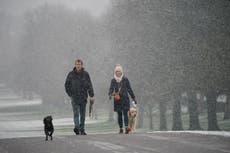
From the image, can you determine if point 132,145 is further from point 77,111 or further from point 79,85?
point 77,111

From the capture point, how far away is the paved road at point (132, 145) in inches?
520

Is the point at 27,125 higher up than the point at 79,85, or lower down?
lower down

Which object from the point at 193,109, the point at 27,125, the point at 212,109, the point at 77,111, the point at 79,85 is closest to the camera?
the point at 79,85

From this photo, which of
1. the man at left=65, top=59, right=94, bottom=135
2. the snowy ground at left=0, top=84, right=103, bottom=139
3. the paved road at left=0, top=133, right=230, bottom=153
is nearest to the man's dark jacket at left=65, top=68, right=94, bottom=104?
the man at left=65, top=59, right=94, bottom=135

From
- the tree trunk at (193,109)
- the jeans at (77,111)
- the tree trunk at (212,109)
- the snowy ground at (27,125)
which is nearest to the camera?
the jeans at (77,111)

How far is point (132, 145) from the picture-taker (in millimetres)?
14383

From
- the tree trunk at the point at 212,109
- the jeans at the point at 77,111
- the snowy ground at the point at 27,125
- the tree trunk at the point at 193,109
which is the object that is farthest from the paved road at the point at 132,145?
the tree trunk at the point at 193,109

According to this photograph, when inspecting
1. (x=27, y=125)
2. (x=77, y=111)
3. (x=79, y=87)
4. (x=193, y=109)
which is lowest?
(x=77, y=111)

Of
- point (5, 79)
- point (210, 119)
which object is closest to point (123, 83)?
point (210, 119)

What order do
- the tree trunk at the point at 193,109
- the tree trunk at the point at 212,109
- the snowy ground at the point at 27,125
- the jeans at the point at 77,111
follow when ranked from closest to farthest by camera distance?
the jeans at the point at 77,111 < the tree trunk at the point at 212,109 < the tree trunk at the point at 193,109 < the snowy ground at the point at 27,125

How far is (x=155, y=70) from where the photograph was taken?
136 feet

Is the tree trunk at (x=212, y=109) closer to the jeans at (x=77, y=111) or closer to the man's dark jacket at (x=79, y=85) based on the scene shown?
the jeans at (x=77, y=111)

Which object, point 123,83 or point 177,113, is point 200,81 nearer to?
point 177,113

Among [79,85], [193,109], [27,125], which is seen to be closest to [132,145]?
[79,85]
